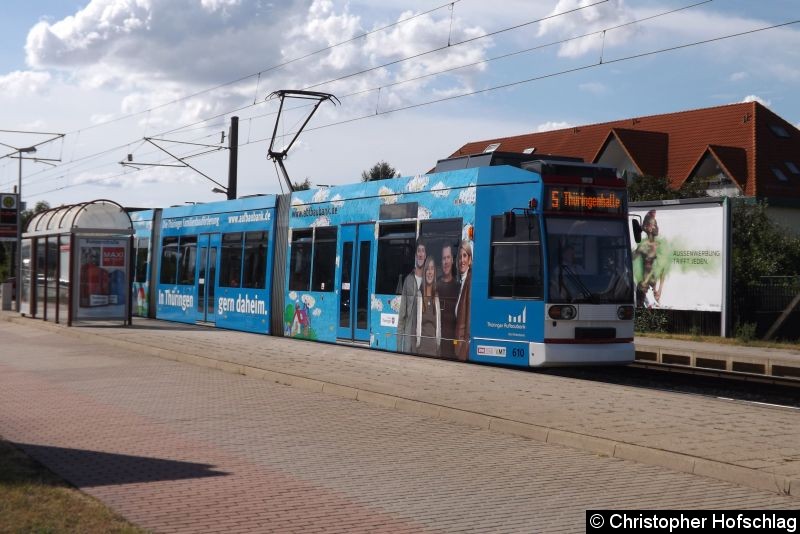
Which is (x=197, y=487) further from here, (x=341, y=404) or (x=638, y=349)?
(x=638, y=349)

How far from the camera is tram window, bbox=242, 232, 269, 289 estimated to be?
23.4m

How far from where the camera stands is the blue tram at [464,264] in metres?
15.2

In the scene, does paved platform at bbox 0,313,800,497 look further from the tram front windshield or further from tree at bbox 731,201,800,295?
tree at bbox 731,201,800,295

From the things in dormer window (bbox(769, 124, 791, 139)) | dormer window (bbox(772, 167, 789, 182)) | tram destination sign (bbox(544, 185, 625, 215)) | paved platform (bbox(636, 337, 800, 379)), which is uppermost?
dormer window (bbox(769, 124, 791, 139))

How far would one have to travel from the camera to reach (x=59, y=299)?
28.0 meters

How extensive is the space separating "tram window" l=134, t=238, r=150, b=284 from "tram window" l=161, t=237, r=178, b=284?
139 centimetres

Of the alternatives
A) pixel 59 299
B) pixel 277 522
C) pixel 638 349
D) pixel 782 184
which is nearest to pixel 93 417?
pixel 277 522

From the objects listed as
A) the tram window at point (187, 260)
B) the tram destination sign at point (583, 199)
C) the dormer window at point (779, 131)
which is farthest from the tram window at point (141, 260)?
the dormer window at point (779, 131)

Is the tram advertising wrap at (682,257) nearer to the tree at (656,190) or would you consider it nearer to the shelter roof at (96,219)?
the shelter roof at (96,219)

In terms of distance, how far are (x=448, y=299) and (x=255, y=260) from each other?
324 inches

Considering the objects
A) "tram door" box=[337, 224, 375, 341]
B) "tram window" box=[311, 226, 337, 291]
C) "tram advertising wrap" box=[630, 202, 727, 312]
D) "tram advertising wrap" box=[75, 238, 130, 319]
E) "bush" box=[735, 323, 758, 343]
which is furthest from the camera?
"tram advertising wrap" box=[75, 238, 130, 319]

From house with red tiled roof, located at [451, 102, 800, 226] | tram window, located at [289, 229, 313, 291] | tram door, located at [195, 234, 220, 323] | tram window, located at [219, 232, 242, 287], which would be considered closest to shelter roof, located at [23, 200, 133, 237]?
tram door, located at [195, 234, 220, 323]

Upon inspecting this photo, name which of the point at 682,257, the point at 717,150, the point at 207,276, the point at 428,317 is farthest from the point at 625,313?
the point at 717,150

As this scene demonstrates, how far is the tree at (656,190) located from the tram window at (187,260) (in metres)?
21.0
